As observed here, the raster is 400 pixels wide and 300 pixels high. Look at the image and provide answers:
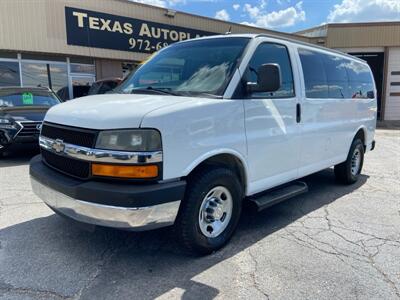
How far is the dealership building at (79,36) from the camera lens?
12.6 m

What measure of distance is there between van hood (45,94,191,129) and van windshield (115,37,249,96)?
312 millimetres

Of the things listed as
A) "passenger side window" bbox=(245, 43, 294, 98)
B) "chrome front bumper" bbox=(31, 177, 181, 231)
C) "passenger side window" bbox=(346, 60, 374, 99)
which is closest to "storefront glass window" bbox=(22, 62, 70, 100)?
"passenger side window" bbox=(346, 60, 374, 99)

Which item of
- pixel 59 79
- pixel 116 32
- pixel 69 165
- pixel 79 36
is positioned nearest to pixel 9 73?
pixel 59 79

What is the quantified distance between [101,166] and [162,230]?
1.40 meters

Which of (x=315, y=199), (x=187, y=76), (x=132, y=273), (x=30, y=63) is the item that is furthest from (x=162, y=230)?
(x=30, y=63)

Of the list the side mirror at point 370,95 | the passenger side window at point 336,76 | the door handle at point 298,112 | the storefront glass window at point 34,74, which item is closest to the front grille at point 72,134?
the door handle at point 298,112

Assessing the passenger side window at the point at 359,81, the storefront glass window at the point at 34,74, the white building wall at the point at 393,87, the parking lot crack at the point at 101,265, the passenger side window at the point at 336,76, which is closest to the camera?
the parking lot crack at the point at 101,265

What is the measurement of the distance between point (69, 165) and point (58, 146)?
23cm

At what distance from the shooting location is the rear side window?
4715 mm

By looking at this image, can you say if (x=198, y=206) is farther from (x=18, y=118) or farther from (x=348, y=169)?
(x=18, y=118)

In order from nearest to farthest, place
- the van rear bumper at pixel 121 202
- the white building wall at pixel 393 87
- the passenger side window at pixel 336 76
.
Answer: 1. the van rear bumper at pixel 121 202
2. the passenger side window at pixel 336 76
3. the white building wall at pixel 393 87

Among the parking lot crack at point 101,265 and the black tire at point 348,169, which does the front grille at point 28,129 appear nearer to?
the parking lot crack at point 101,265

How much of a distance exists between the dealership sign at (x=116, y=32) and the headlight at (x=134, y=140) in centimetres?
1232

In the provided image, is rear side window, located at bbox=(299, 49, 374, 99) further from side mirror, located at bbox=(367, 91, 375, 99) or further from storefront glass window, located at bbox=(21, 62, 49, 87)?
storefront glass window, located at bbox=(21, 62, 49, 87)
